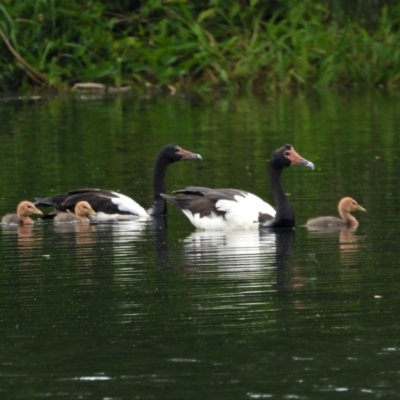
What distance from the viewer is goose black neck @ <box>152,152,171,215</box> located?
16.0m

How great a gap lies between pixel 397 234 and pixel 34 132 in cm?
1255

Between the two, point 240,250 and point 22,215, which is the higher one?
point 22,215

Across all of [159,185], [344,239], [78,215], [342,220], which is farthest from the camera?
[159,185]

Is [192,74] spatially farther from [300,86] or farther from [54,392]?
[54,392]

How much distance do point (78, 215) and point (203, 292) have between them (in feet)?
16.5

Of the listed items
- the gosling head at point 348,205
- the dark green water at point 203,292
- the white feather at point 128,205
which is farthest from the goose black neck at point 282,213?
the white feather at point 128,205

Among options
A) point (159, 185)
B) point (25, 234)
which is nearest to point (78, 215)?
point (25, 234)

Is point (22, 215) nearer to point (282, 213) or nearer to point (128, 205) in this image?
point (128, 205)

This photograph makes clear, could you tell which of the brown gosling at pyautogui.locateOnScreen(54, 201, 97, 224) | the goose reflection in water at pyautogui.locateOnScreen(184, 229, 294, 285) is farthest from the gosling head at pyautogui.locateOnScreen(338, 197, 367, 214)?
the brown gosling at pyautogui.locateOnScreen(54, 201, 97, 224)

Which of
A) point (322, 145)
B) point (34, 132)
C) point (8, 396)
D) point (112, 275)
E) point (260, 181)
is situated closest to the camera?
point (8, 396)

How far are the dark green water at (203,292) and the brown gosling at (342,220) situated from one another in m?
0.14

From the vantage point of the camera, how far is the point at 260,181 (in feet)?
58.1

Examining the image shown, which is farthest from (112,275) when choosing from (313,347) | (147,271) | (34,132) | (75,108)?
(75,108)

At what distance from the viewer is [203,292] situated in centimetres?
1054
